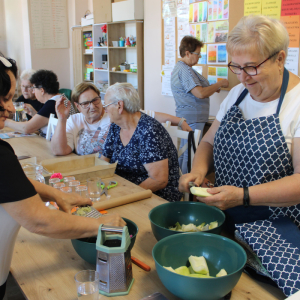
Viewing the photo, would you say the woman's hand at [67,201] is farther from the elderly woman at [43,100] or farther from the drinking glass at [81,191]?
the elderly woman at [43,100]

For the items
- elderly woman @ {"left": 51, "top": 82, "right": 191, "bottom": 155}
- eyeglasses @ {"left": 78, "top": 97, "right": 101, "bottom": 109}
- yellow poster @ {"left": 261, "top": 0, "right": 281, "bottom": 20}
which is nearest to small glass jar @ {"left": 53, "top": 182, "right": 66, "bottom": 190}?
elderly woman @ {"left": 51, "top": 82, "right": 191, "bottom": 155}

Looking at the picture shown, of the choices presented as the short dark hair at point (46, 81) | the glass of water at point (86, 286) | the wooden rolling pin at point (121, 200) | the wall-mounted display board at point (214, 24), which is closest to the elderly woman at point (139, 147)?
the wooden rolling pin at point (121, 200)

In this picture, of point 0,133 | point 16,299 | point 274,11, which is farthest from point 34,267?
point 274,11

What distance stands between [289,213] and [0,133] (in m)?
3.08

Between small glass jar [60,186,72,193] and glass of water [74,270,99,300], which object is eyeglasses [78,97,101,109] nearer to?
small glass jar [60,186,72,193]

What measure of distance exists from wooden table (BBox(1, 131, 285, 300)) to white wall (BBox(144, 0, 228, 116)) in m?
3.97

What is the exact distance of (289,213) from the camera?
1235 mm

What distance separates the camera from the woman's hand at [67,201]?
138 centimetres

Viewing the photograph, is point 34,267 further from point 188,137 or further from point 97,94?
point 97,94

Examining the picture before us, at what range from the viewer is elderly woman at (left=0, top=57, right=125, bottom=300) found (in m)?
0.94

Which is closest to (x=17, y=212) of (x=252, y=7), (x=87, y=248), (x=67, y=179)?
(x=87, y=248)

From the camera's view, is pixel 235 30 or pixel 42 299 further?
pixel 235 30

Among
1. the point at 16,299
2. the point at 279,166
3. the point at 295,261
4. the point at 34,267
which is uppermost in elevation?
the point at 279,166

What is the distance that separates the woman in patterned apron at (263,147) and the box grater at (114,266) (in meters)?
0.39
